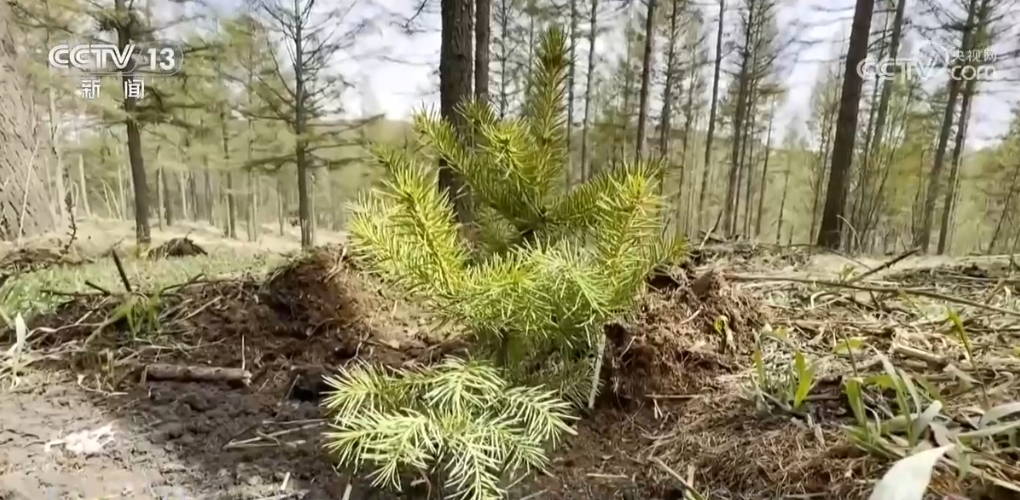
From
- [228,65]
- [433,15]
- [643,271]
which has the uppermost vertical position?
[433,15]

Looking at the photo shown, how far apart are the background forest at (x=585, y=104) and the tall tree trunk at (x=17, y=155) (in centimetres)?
5

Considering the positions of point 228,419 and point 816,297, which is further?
point 816,297

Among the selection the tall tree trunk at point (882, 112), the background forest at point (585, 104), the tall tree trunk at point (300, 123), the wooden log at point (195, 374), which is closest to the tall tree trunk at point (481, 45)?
the background forest at point (585, 104)

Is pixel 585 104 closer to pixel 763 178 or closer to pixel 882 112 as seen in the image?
pixel 882 112

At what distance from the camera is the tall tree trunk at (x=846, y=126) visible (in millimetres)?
1579

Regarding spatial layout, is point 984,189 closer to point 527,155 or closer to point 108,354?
point 527,155

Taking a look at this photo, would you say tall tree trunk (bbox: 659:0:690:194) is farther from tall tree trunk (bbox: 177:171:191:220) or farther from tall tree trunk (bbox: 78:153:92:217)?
tall tree trunk (bbox: 78:153:92:217)

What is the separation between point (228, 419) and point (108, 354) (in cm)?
19

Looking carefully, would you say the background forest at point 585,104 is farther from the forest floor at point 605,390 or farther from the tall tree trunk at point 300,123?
the forest floor at point 605,390

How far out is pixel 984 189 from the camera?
2121 millimetres

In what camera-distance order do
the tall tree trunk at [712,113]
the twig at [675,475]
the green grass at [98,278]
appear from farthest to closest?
the tall tree trunk at [712,113] < the green grass at [98,278] < the twig at [675,475]

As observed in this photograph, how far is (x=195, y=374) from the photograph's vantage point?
0.45 m

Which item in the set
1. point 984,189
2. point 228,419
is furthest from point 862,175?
point 228,419

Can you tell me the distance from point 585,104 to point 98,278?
6.14 ft
